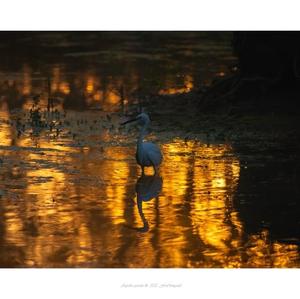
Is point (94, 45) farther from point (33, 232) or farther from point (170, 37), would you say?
point (33, 232)

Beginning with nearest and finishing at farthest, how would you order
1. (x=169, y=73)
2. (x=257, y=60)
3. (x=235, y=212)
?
(x=235, y=212) < (x=257, y=60) < (x=169, y=73)

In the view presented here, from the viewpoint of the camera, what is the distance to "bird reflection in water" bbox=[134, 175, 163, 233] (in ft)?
45.6

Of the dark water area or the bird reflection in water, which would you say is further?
the bird reflection in water

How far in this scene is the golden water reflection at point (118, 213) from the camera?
11703 mm

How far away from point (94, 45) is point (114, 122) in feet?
27.5

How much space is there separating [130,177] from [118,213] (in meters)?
1.92

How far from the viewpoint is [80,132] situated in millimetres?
18375

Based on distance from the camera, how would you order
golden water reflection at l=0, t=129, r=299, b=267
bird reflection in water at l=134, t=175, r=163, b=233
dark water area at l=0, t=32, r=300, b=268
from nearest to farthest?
golden water reflection at l=0, t=129, r=299, b=267, dark water area at l=0, t=32, r=300, b=268, bird reflection in water at l=134, t=175, r=163, b=233

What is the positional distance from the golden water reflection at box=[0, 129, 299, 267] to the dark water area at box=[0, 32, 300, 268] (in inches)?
0.8

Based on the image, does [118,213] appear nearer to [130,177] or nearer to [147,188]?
[147,188]

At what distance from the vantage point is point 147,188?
14602 mm

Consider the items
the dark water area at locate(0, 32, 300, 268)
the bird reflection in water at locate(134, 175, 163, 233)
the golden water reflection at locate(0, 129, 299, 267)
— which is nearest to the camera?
the golden water reflection at locate(0, 129, 299, 267)

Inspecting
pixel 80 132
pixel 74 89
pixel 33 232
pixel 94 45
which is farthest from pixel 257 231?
pixel 94 45

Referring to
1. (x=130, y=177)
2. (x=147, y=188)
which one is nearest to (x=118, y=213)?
(x=147, y=188)
